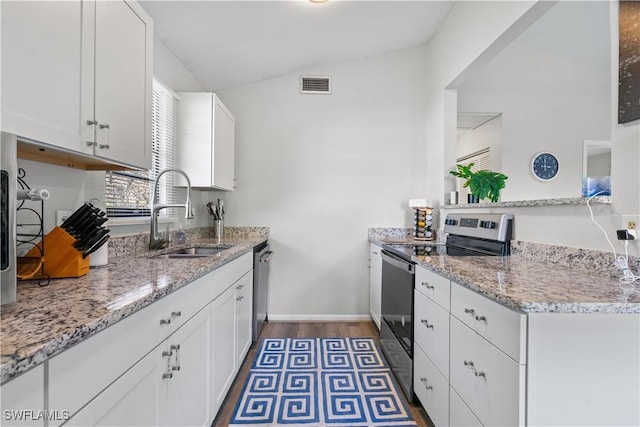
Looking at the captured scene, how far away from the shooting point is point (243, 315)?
2240mm

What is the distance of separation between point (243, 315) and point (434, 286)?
1.39m

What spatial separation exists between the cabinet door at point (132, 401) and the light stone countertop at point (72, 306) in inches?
6.9

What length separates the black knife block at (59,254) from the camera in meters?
1.10

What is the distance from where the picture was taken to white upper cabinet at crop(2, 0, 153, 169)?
0.86 meters

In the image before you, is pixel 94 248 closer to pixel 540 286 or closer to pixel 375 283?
pixel 540 286

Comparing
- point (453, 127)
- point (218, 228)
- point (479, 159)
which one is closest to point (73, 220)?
point (218, 228)

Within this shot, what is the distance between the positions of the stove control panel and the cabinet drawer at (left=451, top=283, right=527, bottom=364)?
77cm

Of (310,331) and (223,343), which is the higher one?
(223,343)

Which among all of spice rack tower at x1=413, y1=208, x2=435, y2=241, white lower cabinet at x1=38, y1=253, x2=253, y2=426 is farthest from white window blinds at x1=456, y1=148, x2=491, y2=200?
white lower cabinet at x1=38, y1=253, x2=253, y2=426

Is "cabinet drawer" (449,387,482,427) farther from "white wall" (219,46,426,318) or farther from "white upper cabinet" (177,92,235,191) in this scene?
"white upper cabinet" (177,92,235,191)

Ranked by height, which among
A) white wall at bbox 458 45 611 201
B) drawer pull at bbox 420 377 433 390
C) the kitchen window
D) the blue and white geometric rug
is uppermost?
white wall at bbox 458 45 611 201

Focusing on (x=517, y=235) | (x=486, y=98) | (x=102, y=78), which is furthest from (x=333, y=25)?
(x=517, y=235)

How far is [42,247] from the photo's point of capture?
108 cm

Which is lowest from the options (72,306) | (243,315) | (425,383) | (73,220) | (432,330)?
(425,383)
